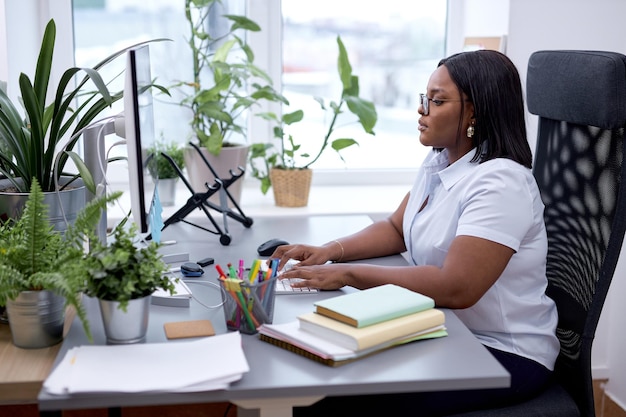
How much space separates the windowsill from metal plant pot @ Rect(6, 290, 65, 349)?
3.63ft

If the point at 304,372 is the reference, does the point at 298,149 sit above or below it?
above

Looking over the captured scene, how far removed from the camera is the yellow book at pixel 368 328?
1.30 meters

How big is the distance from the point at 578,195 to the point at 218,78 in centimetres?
134

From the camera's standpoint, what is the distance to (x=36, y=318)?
137cm

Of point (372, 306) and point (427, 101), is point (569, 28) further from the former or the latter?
point (372, 306)

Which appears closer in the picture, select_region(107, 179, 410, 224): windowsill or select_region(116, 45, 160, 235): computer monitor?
select_region(116, 45, 160, 235): computer monitor

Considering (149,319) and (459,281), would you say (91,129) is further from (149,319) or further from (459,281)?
(459,281)

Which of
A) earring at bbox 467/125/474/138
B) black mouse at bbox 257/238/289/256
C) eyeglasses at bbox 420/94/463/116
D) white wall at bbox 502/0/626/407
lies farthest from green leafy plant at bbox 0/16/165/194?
white wall at bbox 502/0/626/407

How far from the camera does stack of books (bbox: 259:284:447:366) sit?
4.25 ft

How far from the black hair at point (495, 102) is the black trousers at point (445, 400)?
0.45 meters

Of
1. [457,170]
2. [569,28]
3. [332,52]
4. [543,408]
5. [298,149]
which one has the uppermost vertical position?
[569,28]

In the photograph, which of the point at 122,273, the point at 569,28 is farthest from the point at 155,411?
the point at 569,28

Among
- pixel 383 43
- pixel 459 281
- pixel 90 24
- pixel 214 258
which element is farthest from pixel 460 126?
pixel 90 24

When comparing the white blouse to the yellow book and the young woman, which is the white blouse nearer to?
the young woman
